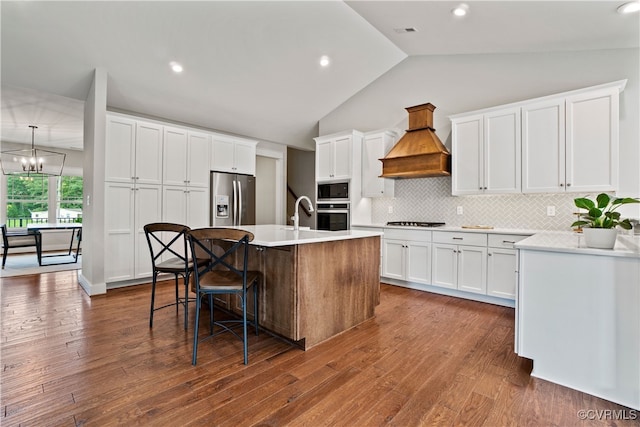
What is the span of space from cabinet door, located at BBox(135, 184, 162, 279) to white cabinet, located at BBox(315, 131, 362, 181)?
2.60 m

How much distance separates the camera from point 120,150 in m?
4.18

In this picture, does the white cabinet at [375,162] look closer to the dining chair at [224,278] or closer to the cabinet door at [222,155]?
the cabinet door at [222,155]

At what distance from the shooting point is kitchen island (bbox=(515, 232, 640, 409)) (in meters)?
1.76

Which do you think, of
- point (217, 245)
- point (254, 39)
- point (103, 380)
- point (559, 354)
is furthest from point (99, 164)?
point (559, 354)

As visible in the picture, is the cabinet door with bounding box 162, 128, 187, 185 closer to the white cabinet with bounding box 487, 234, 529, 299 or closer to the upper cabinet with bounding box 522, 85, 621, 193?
the white cabinet with bounding box 487, 234, 529, 299

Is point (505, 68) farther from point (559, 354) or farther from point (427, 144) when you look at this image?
point (559, 354)

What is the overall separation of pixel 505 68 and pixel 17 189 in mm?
10149

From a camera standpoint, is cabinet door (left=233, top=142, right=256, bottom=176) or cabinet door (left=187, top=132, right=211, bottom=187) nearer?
cabinet door (left=187, top=132, right=211, bottom=187)

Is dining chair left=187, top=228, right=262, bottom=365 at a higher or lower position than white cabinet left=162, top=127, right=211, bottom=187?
lower

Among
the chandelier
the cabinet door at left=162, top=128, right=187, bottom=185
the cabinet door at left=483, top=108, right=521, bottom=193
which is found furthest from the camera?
the chandelier

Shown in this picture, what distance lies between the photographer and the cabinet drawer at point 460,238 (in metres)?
3.68

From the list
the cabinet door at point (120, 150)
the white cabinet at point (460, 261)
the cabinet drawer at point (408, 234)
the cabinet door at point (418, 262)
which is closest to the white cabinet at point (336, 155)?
the cabinet drawer at point (408, 234)

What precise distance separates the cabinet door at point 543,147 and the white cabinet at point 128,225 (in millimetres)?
4848

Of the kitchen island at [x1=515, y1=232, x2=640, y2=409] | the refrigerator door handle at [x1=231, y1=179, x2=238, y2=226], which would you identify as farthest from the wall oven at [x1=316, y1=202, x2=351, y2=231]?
the kitchen island at [x1=515, y1=232, x2=640, y2=409]
